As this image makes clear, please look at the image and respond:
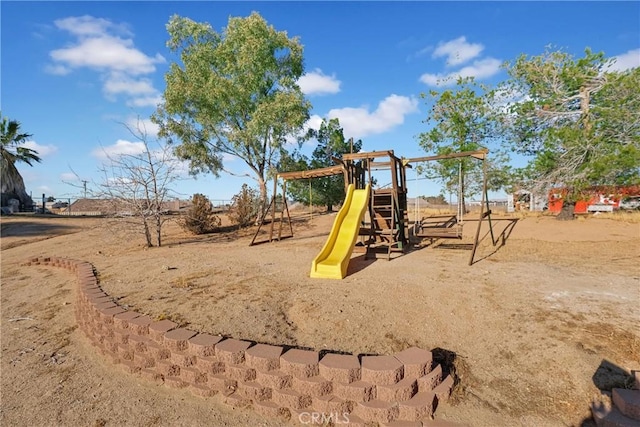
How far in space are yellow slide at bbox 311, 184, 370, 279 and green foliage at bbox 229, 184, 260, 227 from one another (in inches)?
274

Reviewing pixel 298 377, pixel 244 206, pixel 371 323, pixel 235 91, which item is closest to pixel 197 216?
pixel 244 206

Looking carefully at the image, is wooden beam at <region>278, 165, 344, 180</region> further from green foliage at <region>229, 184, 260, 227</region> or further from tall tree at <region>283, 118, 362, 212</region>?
tall tree at <region>283, 118, 362, 212</region>

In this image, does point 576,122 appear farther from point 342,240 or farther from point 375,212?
point 342,240

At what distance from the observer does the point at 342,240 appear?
650 centimetres

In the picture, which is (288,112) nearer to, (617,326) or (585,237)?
(585,237)

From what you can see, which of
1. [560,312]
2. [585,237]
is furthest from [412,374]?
[585,237]

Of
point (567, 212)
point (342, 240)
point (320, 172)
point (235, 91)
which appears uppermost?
point (235, 91)

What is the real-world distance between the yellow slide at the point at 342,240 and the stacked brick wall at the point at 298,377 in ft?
9.08

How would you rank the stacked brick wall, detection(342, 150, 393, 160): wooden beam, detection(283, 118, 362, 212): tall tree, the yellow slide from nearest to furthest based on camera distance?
the stacked brick wall → the yellow slide → detection(342, 150, 393, 160): wooden beam → detection(283, 118, 362, 212): tall tree

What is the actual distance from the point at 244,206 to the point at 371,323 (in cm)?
1069

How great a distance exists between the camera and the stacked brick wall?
2.29 meters

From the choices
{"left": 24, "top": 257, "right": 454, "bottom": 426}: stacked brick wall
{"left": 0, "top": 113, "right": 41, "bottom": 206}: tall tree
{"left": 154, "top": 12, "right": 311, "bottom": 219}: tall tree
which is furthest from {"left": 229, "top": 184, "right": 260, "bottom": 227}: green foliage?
{"left": 0, "top": 113, "right": 41, "bottom": 206}: tall tree

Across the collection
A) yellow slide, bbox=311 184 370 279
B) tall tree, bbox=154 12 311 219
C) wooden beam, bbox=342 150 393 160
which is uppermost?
tall tree, bbox=154 12 311 219

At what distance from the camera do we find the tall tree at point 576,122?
8984mm
